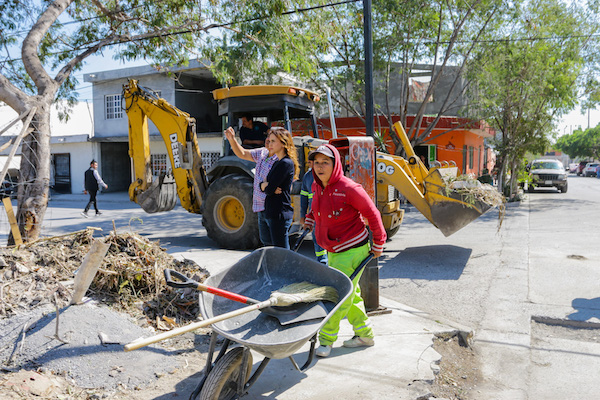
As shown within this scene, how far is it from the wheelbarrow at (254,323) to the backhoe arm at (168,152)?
581 cm

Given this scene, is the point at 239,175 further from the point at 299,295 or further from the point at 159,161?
the point at 159,161

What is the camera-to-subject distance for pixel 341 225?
3.97 meters

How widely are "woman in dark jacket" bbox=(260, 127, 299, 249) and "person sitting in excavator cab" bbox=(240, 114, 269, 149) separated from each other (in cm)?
294

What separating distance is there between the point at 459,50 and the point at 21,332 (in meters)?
14.2

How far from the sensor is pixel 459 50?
14.7 meters

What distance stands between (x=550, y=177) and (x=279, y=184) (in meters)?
21.4

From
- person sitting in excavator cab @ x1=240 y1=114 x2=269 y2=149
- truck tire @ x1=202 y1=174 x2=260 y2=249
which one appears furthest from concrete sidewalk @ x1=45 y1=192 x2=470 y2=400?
person sitting in excavator cab @ x1=240 y1=114 x2=269 y2=149

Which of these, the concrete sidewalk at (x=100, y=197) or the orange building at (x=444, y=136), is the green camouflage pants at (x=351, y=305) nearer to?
the orange building at (x=444, y=136)

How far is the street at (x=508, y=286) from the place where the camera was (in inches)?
156

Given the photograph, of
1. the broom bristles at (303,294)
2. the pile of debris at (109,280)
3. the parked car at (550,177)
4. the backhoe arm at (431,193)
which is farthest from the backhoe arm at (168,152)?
the parked car at (550,177)

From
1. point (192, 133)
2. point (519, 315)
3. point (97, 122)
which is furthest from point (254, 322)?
point (97, 122)

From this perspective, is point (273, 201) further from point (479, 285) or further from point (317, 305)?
point (479, 285)

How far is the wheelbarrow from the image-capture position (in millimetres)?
→ 2861

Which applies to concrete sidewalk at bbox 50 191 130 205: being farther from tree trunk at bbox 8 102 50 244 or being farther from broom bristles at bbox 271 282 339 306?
broom bristles at bbox 271 282 339 306
